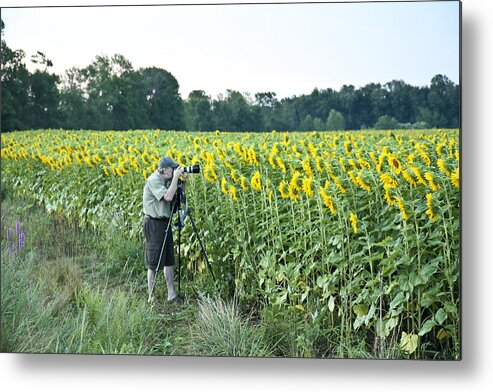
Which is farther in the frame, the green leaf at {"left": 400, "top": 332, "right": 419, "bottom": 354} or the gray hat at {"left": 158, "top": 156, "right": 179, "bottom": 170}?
the gray hat at {"left": 158, "top": 156, "right": 179, "bottom": 170}

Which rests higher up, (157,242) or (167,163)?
(167,163)

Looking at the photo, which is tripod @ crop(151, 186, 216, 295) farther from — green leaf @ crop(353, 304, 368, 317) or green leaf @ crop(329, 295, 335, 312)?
green leaf @ crop(353, 304, 368, 317)

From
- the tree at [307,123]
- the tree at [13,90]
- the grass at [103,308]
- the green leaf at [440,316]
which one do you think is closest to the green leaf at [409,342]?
the green leaf at [440,316]

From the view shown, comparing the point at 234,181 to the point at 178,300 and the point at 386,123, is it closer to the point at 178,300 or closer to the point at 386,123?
the point at 178,300

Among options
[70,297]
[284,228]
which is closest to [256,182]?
[284,228]

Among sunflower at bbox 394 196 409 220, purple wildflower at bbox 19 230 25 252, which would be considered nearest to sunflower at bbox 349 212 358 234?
sunflower at bbox 394 196 409 220
